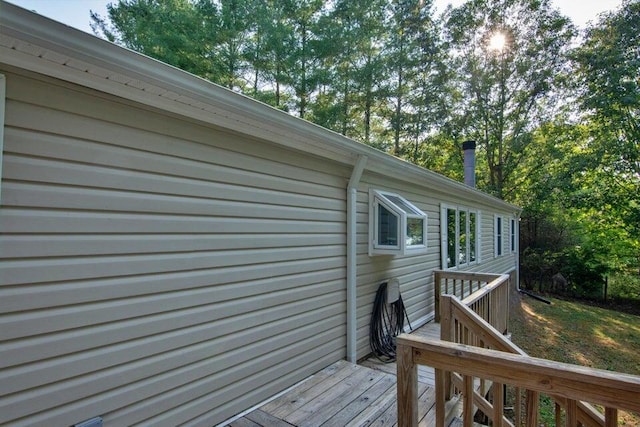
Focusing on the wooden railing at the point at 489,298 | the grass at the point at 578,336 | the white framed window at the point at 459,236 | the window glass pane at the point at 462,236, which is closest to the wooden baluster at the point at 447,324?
the wooden railing at the point at 489,298

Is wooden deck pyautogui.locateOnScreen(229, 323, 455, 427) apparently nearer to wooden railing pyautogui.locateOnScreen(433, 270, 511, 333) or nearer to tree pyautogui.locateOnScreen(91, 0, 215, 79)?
wooden railing pyautogui.locateOnScreen(433, 270, 511, 333)

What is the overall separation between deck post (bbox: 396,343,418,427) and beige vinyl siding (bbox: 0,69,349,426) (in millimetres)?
1321

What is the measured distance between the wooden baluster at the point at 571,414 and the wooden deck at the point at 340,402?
4.11 feet

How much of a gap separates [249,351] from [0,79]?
2.28 meters

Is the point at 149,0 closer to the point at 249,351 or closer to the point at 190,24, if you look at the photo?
the point at 190,24

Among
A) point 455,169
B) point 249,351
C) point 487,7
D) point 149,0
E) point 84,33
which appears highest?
point 487,7

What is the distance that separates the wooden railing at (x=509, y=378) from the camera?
132 cm

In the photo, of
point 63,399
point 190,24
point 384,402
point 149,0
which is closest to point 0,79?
point 63,399

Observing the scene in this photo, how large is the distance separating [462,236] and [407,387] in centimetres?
635

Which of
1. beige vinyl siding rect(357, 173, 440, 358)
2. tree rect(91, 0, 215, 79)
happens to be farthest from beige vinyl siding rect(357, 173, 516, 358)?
tree rect(91, 0, 215, 79)

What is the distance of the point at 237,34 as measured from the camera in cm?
977

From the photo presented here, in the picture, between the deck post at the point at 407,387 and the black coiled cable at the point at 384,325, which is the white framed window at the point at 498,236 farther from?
the deck post at the point at 407,387

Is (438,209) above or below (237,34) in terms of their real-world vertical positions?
below

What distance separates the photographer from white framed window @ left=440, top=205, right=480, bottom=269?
650 centimetres
